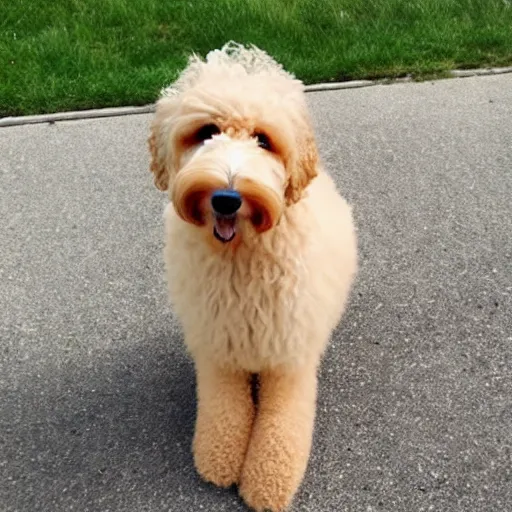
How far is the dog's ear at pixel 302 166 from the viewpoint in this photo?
2055 millimetres

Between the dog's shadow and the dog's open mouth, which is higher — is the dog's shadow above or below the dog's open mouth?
below

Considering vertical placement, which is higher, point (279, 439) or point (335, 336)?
point (279, 439)

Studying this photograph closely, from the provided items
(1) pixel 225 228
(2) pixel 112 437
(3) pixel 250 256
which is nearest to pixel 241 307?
(3) pixel 250 256

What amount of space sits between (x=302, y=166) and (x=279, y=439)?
92cm

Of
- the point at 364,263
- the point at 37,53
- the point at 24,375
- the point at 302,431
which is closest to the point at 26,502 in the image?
the point at 24,375

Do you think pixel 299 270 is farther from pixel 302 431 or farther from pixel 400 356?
pixel 400 356

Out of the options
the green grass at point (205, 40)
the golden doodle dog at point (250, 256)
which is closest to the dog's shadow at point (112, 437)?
the golden doodle dog at point (250, 256)

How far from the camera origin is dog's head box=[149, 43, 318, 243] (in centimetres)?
184

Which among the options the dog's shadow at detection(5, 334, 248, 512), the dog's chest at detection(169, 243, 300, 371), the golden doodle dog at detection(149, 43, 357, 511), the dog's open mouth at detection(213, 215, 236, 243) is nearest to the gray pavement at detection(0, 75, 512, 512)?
the dog's shadow at detection(5, 334, 248, 512)

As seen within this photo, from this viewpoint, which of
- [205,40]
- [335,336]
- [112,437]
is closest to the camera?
[112,437]

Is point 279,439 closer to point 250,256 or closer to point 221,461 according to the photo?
point 221,461

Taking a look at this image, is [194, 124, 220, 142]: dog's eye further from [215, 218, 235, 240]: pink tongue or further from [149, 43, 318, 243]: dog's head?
[215, 218, 235, 240]: pink tongue

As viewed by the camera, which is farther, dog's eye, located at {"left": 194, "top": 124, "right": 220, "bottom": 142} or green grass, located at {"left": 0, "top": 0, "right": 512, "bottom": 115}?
green grass, located at {"left": 0, "top": 0, "right": 512, "bottom": 115}

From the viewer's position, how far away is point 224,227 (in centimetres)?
198
